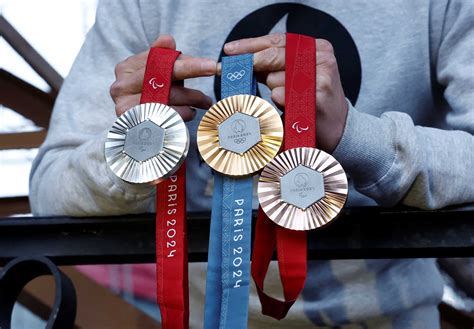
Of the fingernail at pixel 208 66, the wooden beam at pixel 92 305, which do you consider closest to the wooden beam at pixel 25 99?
the wooden beam at pixel 92 305

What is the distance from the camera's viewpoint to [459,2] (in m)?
0.95

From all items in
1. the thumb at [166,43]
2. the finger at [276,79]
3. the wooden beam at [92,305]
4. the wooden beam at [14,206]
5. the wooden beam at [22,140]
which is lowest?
the wooden beam at [92,305]

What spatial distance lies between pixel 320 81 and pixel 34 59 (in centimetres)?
93

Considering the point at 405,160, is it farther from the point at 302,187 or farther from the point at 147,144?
the point at 147,144

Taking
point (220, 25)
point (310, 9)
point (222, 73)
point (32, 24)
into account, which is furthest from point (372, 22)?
point (32, 24)

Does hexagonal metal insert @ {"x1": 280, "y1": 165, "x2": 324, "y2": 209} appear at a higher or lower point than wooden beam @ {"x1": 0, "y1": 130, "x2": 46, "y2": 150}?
higher

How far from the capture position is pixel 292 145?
27.4 inches

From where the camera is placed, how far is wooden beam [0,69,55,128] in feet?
4.94

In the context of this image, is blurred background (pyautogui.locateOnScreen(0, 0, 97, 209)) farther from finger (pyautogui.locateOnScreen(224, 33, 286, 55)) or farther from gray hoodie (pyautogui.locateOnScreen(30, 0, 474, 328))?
finger (pyautogui.locateOnScreen(224, 33, 286, 55))

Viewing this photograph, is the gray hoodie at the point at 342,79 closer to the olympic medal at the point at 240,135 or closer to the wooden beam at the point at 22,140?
the olympic medal at the point at 240,135

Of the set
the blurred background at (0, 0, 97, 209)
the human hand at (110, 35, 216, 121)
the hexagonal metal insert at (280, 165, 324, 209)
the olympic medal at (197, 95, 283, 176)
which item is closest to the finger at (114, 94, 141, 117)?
the human hand at (110, 35, 216, 121)

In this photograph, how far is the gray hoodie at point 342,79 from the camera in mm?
955

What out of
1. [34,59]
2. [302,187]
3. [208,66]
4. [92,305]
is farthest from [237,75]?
[34,59]

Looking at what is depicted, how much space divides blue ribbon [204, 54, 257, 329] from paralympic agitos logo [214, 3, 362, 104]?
290 millimetres
